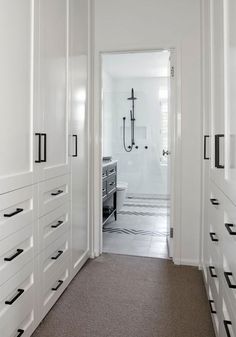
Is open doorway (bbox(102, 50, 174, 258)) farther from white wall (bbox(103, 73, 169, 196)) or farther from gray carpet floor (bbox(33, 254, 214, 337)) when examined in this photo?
gray carpet floor (bbox(33, 254, 214, 337))

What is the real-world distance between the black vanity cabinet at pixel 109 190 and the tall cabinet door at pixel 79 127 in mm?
867

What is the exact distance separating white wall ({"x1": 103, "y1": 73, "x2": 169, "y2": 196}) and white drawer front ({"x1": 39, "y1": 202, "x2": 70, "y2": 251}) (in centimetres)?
406

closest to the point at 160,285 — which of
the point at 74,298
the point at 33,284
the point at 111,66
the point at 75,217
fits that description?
the point at 74,298

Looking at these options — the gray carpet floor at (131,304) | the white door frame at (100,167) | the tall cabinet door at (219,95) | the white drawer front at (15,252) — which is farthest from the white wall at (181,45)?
the white drawer front at (15,252)

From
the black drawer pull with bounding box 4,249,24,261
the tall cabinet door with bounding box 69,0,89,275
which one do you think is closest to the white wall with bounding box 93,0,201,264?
the tall cabinet door with bounding box 69,0,89,275

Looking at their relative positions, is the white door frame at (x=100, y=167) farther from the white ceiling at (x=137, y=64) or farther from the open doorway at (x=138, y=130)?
the open doorway at (x=138, y=130)

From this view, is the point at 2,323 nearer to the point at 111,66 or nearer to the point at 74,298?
the point at 74,298

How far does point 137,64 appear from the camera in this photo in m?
5.18

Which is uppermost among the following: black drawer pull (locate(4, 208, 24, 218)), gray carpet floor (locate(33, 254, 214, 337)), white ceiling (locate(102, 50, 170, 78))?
white ceiling (locate(102, 50, 170, 78))

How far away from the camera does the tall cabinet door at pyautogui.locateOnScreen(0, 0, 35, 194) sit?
1.36 meters

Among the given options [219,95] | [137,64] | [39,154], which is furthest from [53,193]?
[137,64]

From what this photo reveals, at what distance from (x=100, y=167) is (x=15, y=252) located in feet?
5.20

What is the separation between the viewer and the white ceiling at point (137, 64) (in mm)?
4674

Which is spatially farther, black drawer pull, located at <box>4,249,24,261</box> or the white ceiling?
the white ceiling
